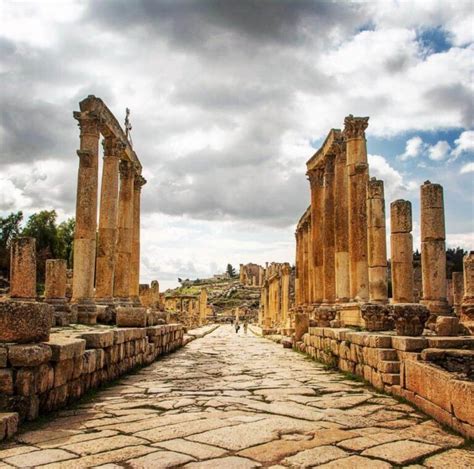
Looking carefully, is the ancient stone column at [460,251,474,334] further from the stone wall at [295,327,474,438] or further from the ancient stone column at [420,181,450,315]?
the stone wall at [295,327,474,438]

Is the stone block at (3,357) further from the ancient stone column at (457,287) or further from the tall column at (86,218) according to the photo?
the ancient stone column at (457,287)

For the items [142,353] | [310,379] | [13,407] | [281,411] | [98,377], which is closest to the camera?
[13,407]

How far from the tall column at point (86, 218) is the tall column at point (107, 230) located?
1.73 meters

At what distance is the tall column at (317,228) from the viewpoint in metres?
20.6

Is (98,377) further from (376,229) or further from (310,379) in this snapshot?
(376,229)

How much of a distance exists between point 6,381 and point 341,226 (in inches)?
531

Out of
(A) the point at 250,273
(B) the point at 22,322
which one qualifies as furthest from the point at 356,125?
(A) the point at 250,273

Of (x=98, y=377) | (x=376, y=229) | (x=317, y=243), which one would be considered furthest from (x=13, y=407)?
(x=317, y=243)

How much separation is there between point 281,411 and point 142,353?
247 inches

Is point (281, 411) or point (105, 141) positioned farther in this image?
point (105, 141)

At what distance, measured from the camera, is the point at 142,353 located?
12094 mm

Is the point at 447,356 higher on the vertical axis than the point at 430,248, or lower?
lower

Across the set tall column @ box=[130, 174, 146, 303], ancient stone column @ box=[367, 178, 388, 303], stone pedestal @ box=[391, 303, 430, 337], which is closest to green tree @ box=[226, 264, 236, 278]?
tall column @ box=[130, 174, 146, 303]

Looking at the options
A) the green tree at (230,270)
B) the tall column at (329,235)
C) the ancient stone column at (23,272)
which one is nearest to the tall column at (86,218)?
the ancient stone column at (23,272)
